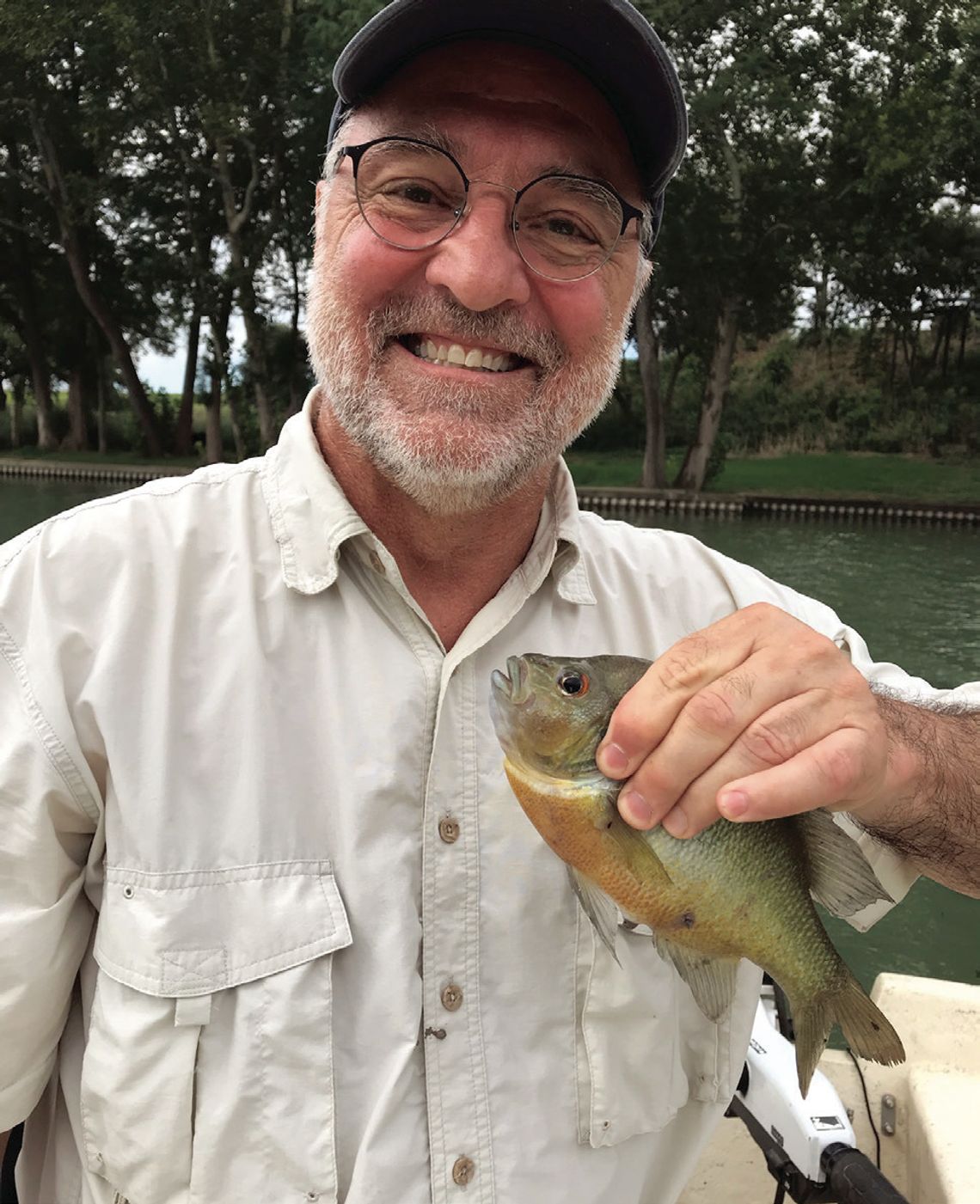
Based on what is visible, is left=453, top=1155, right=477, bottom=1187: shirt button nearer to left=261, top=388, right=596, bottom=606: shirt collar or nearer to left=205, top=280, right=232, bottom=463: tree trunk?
left=261, top=388, right=596, bottom=606: shirt collar

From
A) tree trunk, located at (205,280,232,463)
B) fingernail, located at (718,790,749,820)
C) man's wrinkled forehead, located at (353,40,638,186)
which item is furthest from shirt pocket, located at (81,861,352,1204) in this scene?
tree trunk, located at (205,280,232,463)

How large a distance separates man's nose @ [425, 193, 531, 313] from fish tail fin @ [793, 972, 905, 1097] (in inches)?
49.0

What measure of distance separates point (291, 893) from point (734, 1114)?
80.7 inches

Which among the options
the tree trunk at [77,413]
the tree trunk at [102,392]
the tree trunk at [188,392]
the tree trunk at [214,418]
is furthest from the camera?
the tree trunk at [102,392]

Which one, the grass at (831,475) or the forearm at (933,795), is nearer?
the forearm at (933,795)

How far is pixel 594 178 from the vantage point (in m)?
1.85

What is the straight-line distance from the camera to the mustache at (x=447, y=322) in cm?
178

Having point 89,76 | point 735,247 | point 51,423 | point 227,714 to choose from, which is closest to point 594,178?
point 227,714

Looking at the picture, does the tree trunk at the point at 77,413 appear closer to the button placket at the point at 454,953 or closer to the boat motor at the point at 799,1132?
the boat motor at the point at 799,1132

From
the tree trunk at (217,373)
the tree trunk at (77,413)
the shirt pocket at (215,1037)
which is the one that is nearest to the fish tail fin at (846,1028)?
the shirt pocket at (215,1037)

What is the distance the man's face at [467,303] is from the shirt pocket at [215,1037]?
760 mm

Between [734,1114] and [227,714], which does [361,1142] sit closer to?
[227,714]

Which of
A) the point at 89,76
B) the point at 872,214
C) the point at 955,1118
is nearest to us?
the point at 955,1118

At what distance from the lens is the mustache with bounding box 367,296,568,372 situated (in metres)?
1.78
